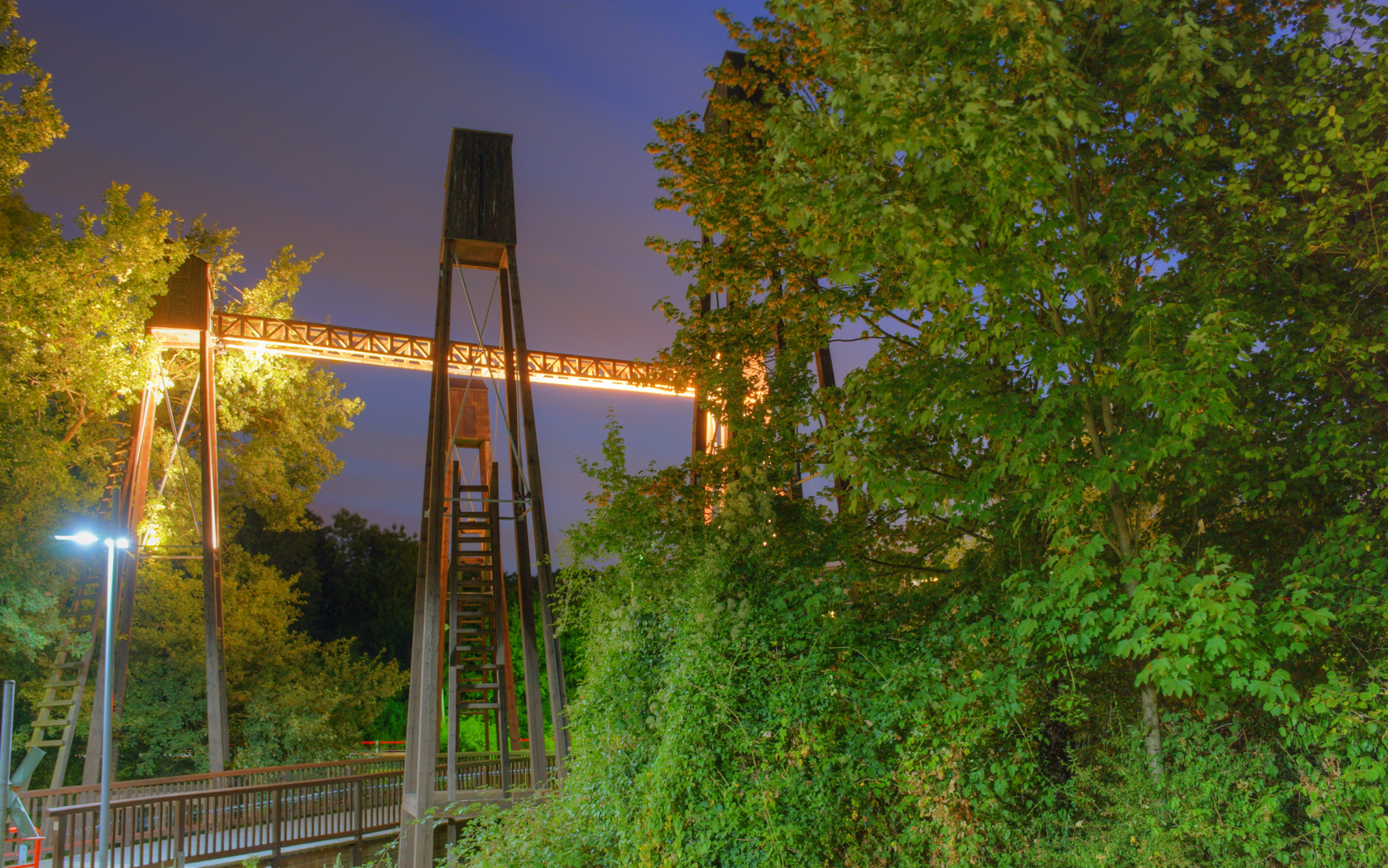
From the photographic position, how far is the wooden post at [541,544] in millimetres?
8008

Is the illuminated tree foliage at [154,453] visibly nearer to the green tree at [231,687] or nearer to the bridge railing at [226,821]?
the green tree at [231,687]

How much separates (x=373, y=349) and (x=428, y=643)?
34.1 feet

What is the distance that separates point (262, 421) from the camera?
18844 mm

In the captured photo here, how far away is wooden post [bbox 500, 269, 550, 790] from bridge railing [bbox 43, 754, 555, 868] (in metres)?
1.38

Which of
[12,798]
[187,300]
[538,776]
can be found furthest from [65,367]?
[538,776]

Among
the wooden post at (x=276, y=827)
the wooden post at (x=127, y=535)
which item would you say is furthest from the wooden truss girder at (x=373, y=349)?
the wooden post at (x=276, y=827)

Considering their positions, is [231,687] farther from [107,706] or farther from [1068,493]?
[1068,493]

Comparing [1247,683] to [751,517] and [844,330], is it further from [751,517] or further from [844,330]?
[844,330]

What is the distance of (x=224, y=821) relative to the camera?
8977 millimetres

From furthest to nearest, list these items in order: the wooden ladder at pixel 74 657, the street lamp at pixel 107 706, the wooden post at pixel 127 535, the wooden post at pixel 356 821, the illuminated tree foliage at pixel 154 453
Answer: the illuminated tree foliage at pixel 154 453 → the wooden ladder at pixel 74 657 → the wooden post at pixel 127 535 → the wooden post at pixel 356 821 → the street lamp at pixel 107 706

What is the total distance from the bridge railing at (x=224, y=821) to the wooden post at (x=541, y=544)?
167cm

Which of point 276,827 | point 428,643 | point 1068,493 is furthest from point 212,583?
point 1068,493

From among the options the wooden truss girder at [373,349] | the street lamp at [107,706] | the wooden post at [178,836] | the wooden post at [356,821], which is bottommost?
the wooden post at [356,821]

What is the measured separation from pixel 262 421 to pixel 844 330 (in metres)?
15.6
